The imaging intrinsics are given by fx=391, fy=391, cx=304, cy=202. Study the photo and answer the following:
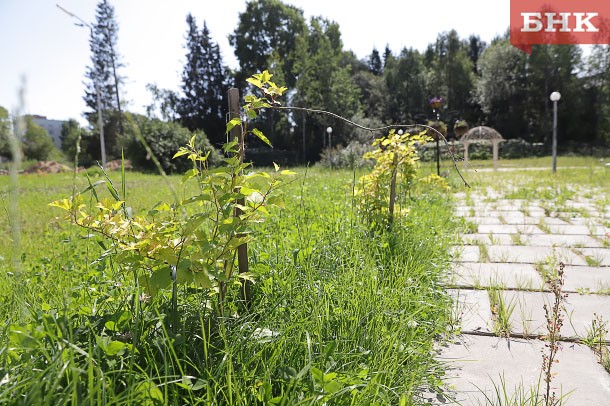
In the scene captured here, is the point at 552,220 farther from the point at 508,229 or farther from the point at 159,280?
the point at 159,280

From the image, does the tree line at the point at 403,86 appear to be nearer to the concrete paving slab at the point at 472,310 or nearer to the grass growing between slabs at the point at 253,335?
the concrete paving slab at the point at 472,310

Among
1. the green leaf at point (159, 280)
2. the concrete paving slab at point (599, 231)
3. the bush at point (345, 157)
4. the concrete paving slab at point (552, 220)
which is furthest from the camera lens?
the bush at point (345, 157)

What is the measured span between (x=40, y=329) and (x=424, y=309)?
129cm

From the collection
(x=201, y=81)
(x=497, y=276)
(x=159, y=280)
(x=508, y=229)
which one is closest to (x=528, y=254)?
(x=497, y=276)

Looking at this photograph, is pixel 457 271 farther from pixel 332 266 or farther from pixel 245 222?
pixel 245 222

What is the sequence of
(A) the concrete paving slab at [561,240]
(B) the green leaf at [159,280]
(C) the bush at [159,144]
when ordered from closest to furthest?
(B) the green leaf at [159,280] → (A) the concrete paving slab at [561,240] → (C) the bush at [159,144]

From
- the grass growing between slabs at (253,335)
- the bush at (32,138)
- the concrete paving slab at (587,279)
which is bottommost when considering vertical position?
the concrete paving slab at (587,279)

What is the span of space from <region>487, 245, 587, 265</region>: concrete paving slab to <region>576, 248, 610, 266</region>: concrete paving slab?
0.06 meters

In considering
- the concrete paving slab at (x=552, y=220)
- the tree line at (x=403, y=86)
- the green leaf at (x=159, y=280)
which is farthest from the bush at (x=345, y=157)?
the tree line at (x=403, y=86)

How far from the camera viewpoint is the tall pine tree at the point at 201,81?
2714 cm

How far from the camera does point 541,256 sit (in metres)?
2.63

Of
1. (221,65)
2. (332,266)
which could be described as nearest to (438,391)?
(332,266)

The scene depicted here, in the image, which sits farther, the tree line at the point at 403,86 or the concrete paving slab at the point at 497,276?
the tree line at the point at 403,86

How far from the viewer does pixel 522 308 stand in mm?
1760
